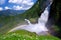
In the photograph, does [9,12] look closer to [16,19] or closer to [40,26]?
[16,19]

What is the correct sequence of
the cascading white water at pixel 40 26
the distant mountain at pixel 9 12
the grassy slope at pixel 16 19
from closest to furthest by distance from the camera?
the cascading white water at pixel 40 26, the grassy slope at pixel 16 19, the distant mountain at pixel 9 12

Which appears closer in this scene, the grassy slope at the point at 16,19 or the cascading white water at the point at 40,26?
the cascading white water at the point at 40,26

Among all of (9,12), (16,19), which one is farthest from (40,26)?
(9,12)

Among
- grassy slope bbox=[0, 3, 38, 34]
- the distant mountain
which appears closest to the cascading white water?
grassy slope bbox=[0, 3, 38, 34]

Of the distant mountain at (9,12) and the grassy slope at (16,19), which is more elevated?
the distant mountain at (9,12)

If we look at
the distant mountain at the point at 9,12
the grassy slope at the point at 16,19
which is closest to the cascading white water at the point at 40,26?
the grassy slope at the point at 16,19

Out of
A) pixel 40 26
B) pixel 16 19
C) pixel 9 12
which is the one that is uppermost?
pixel 9 12

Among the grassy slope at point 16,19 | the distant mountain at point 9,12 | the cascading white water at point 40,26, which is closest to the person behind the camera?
the cascading white water at point 40,26

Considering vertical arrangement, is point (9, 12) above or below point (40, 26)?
above

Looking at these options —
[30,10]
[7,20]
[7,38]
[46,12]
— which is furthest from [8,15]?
[7,38]

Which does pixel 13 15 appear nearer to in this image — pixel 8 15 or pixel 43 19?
pixel 8 15

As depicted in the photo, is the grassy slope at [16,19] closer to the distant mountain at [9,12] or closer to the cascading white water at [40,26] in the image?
the distant mountain at [9,12]

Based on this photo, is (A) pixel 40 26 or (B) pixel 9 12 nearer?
(A) pixel 40 26

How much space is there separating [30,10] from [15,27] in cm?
159
